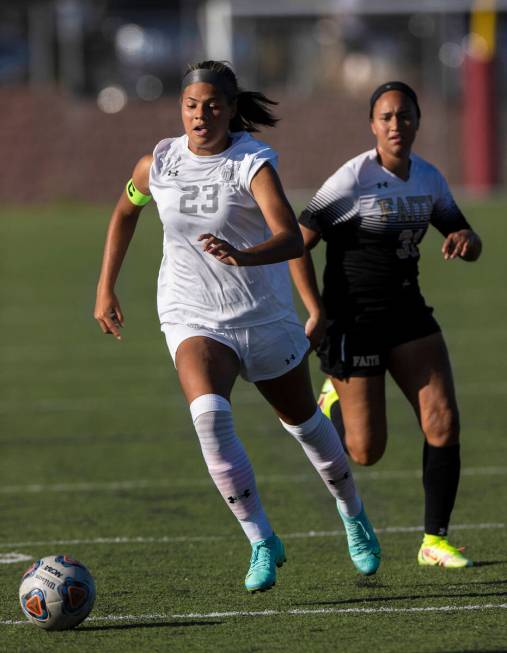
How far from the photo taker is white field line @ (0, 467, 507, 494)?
30.9 feet

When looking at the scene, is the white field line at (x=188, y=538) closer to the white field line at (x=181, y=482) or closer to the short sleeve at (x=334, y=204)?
the white field line at (x=181, y=482)

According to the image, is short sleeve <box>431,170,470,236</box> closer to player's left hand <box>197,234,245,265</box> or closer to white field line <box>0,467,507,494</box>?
player's left hand <box>197,234,245,265</box>

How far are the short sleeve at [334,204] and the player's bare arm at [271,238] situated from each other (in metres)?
1.01

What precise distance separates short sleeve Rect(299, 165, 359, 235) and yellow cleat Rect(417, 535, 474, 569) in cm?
154

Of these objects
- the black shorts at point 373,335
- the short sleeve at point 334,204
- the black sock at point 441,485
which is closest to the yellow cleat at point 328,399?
the black shorts at point 373,335

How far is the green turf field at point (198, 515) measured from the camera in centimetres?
573

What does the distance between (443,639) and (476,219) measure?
79.0 ft

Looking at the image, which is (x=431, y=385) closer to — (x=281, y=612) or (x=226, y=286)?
(x=226, y=286)

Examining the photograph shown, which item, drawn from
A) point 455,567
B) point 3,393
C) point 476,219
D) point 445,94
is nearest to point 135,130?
point 445,94

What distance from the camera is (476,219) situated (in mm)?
29062

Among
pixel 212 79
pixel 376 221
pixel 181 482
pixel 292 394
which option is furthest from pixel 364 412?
pixel 181 482

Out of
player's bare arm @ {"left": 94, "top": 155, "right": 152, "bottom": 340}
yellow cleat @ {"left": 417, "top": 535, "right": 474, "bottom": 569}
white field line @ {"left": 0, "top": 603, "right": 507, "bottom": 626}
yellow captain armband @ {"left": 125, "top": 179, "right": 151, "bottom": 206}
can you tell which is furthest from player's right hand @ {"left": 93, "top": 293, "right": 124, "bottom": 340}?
yellow cleat @ {"left": 417, "top": 535, "right": 474, "bottom": 569}

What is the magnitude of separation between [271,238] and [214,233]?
11.6 inches

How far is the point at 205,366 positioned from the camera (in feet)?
19.9
